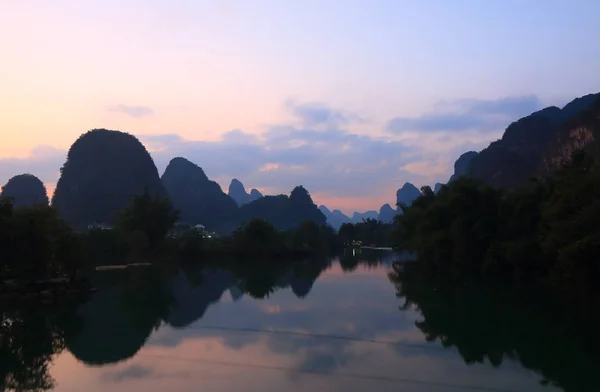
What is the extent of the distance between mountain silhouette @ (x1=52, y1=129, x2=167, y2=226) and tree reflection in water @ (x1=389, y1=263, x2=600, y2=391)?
68.4m

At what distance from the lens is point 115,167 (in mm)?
84812

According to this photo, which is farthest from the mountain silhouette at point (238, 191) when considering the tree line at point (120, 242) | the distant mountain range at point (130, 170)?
the tree line at point (120, 242)

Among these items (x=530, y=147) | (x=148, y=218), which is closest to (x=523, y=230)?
(x=148, y=218)

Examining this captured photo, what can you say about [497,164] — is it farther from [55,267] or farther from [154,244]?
[55,267]

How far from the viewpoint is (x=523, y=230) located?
71.9 feet

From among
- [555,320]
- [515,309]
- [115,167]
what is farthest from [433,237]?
[115,167]

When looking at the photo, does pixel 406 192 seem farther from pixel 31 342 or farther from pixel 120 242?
pixel 31 342

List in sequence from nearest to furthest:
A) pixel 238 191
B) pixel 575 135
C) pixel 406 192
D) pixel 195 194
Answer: pixel 575 135 → pixel 195 194 → pixel 238 191 → pixel 406 192

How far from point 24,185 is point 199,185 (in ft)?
114

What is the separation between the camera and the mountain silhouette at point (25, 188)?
86.2 m

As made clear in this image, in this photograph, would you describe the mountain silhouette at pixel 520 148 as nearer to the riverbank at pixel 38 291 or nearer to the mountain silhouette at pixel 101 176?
the mountain silhouette at pixel 101 176

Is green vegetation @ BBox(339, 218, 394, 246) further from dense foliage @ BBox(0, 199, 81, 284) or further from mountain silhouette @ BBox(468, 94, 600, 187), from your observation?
dense foliage @ BBox(0, 199, 81, 284)

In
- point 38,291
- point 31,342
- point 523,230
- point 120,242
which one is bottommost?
point 31,342

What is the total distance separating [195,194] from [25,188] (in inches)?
1316
